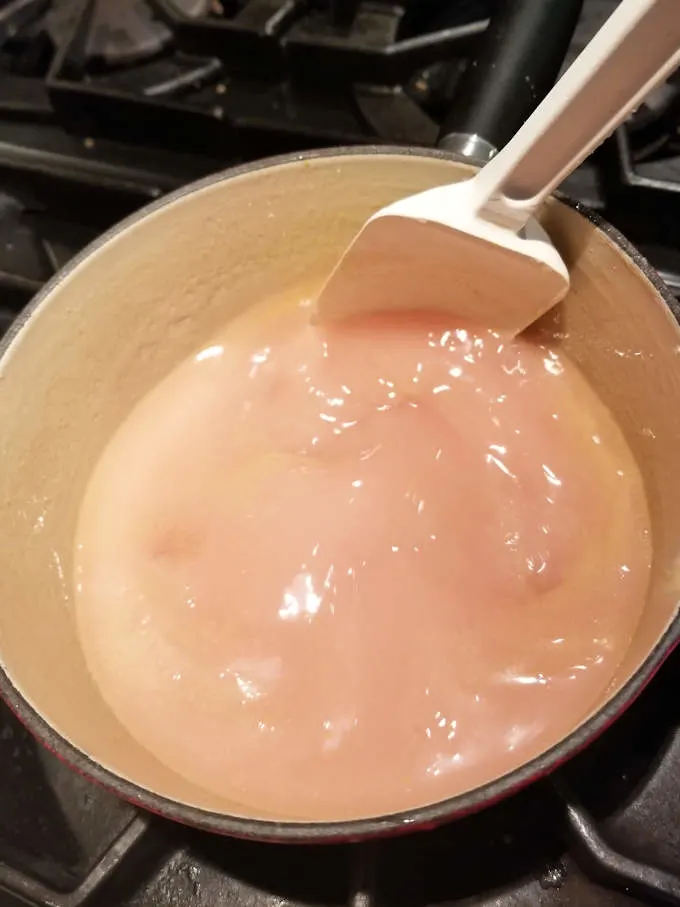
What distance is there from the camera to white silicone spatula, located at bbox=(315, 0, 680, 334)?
1.66 feet

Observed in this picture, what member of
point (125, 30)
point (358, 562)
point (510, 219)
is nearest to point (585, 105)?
point (510, 219)

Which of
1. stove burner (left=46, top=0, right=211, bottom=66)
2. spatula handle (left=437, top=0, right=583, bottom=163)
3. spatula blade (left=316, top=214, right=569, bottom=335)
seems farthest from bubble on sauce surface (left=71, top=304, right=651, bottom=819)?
stove burner (left=46, top=0, right=211, bottom=66)

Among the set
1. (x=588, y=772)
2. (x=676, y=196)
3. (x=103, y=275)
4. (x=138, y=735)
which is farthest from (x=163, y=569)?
(x=676, y=196)

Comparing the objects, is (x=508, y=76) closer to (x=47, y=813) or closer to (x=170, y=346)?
(x=170, y=346)

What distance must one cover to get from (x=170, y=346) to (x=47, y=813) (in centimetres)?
41

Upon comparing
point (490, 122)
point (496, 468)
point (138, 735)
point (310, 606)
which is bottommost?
point (138, 735)

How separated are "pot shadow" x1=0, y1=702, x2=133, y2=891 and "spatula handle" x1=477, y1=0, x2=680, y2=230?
20.6 inches

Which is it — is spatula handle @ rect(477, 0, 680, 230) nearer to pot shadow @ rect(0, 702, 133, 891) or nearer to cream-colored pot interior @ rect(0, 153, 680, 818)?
cream-colored pot interior @ rect(0, 153, 680, 818)

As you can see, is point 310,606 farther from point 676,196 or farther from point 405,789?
point 676,196

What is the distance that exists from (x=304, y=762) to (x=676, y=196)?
55 centimetres

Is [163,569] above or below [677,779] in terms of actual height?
below

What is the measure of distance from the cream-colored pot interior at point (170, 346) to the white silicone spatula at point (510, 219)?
0.04 m

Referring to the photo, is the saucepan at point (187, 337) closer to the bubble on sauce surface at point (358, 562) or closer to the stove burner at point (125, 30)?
the bubble on sauce surface at point (358, 562)

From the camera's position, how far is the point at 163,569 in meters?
0.74
